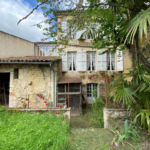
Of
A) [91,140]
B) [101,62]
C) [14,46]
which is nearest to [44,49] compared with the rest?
[14,46]

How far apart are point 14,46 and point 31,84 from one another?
3.61 m

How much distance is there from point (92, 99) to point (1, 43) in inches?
295

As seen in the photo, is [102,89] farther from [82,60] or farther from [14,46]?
[14,46]

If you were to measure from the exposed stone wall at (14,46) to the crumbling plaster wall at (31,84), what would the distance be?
55.1 inches

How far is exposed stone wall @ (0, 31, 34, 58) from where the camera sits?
6613 millimetres

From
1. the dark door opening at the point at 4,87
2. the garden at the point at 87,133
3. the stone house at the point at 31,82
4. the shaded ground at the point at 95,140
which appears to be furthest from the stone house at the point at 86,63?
the dark door opening at the point at 4,87

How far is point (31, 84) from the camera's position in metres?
6.04

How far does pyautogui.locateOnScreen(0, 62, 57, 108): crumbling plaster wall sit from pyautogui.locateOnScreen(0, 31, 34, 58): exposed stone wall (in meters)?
1.40

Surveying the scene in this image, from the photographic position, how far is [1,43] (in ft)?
→ 21.3

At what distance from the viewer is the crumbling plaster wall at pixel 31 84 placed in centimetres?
602

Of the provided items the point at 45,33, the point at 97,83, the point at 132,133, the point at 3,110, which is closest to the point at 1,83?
the point at 3,110

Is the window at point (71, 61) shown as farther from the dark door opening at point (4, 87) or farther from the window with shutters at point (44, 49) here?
the dark door opening at point (4, 87)

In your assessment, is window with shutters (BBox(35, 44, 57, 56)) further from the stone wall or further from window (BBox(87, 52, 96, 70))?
the stone wall

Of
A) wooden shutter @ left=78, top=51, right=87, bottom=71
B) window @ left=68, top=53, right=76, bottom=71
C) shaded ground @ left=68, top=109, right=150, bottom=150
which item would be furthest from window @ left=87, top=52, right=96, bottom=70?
shaded ground @ left=68, top=109, right=150, bottom=150
